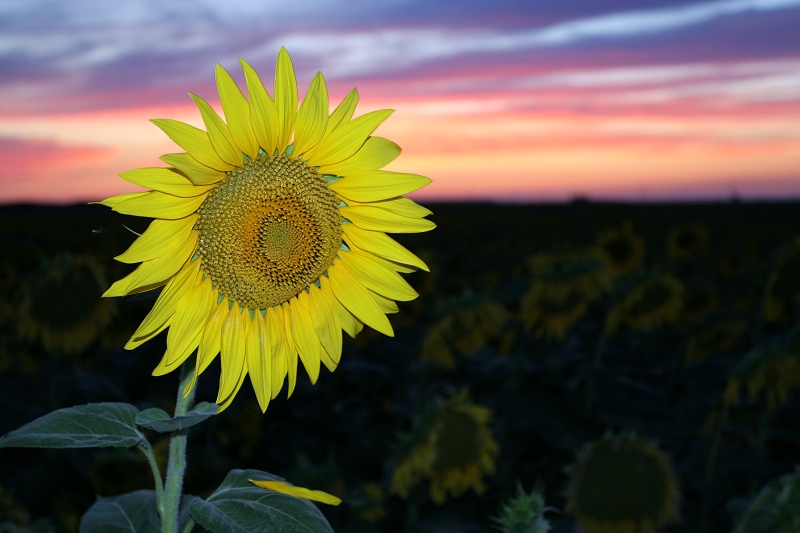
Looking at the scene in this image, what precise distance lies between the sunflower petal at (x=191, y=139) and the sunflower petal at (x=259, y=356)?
35cm

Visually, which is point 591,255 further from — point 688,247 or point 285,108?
point 688,247

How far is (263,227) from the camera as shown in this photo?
1.47 metres

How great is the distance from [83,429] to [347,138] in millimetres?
696

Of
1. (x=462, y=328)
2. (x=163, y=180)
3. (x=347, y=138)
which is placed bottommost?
(x=462, y=328)

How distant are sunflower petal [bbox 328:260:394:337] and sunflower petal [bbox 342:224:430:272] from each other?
0.22 ft

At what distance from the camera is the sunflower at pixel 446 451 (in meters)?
3.35

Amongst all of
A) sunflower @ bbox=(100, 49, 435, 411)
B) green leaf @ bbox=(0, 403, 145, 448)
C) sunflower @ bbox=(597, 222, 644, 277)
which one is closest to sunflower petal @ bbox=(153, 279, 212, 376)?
sunflower @ bbox=(100, 49, 435, 411)

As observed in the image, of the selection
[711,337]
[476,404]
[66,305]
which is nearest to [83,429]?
[476,404]

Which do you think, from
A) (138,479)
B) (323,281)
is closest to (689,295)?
(138,479)

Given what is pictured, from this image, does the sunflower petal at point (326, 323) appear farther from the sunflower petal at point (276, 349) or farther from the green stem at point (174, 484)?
the green stem at point (174, 484)

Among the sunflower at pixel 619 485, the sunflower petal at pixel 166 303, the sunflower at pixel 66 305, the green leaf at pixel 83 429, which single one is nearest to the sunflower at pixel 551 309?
the sunflower at pixel 619 485

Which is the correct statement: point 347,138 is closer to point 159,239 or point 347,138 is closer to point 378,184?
point 378,184

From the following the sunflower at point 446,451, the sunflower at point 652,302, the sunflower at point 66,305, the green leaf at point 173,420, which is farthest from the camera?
the sunflower at point 652,302

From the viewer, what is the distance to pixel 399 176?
141 cm
